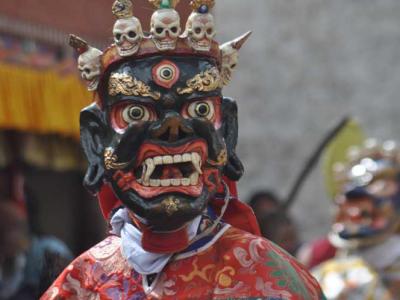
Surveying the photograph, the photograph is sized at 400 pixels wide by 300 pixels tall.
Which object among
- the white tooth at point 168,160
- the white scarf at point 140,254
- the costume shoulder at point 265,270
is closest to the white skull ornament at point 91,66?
the white tooth at point 168,160

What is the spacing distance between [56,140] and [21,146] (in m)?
0.35

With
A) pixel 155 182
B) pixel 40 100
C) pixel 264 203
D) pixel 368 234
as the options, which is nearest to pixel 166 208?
pixel 155 182

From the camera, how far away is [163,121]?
4145 mm

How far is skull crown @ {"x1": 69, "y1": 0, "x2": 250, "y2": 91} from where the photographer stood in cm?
420

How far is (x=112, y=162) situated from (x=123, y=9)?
469 mm

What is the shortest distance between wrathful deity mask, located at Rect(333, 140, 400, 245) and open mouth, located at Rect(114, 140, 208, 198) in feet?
11.3

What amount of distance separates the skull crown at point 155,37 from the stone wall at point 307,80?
27.6ft

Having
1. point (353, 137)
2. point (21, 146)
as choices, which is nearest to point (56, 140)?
point (21, 146)

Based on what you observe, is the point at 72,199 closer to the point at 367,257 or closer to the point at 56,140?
the point at 56,140

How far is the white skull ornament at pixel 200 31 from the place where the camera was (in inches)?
167

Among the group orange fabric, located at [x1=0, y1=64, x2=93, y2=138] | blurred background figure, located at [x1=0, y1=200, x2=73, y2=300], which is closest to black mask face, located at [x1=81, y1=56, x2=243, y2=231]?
blurred background figure, located at [x1=0, y1=200, x2=73, y2=300]

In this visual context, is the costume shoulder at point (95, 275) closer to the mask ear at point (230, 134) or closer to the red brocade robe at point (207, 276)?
the red brocade robe at point (207, 276)

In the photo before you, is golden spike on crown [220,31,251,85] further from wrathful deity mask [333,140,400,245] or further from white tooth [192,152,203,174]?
wrathful deity mask [333,140,400,245]

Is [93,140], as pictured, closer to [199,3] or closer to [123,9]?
[123,9]
